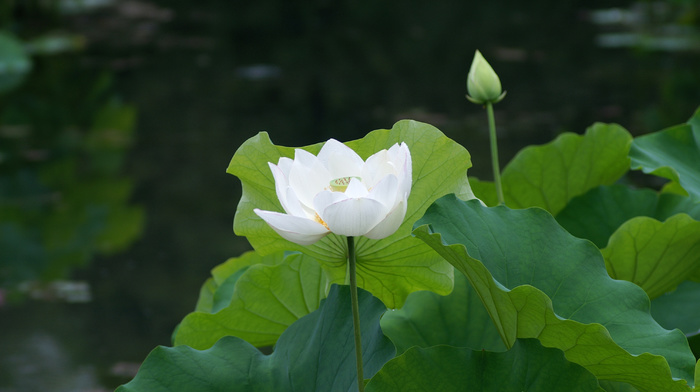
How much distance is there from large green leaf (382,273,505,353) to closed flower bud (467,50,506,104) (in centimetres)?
21

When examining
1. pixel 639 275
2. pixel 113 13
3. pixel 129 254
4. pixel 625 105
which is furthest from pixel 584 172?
pixel 113 13

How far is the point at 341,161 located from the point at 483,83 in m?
0.29

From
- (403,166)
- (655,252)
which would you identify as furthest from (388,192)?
(655,252)

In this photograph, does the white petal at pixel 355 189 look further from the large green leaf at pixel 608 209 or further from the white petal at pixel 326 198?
the large green leaf at pixel 608 209

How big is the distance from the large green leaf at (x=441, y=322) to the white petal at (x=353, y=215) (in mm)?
217

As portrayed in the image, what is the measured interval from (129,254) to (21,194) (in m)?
0.91

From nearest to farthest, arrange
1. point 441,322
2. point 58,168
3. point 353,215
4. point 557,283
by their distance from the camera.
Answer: point 353,215 < point 557,283 < point 441,322 < point 58,168

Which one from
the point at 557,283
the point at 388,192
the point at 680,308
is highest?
the point at 388,192

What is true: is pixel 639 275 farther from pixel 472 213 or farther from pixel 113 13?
pixel 113 13

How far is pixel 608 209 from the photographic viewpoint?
92cm

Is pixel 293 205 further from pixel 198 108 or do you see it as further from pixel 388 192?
pixel 198 108

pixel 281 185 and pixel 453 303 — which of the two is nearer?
pixel 281 185

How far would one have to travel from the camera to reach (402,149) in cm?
56

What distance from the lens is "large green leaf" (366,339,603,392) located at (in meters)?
0.55
